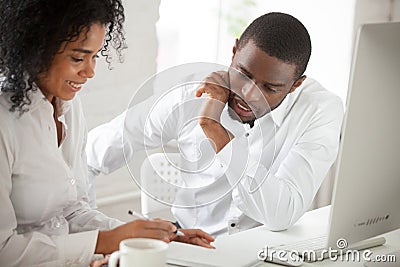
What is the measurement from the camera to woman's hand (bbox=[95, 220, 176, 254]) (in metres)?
1.73

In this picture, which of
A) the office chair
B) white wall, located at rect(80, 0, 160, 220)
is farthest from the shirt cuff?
white wall, located at rect(80, 0, 160, 220)

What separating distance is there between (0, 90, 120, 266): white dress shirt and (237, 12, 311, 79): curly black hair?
55 centimetres

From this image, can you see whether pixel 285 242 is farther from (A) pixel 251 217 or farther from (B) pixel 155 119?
(B) pixel 155 119

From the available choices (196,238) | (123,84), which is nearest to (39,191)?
(196,238)

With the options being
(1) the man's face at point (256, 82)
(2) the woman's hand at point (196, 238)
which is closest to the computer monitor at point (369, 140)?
(2) the woman's hand at point (196, 238)

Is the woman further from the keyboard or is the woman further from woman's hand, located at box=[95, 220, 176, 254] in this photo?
the keyboard

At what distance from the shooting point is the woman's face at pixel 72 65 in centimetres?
177

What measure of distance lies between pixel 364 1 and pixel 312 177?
1581 millimetres

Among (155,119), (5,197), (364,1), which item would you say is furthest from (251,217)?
(364,1)

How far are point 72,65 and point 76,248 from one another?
1.28ft

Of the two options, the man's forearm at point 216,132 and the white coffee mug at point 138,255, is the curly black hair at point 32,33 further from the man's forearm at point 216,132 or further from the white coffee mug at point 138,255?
the white coffee mug at point 138,255

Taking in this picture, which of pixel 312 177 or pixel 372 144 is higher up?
pixel 372 144

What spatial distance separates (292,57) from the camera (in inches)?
87.7

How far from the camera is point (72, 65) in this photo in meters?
1.79
